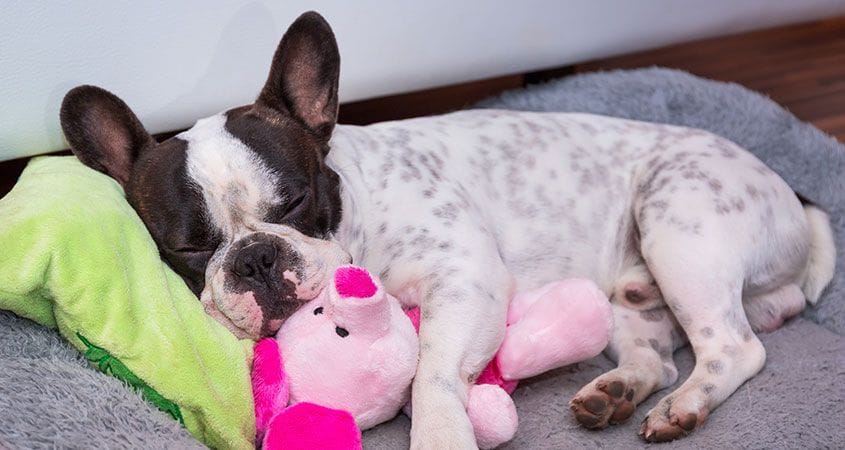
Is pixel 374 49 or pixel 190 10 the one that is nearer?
pixel 190 10

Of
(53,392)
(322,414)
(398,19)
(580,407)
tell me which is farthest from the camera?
(398,19)

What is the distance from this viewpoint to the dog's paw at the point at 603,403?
6.81ft

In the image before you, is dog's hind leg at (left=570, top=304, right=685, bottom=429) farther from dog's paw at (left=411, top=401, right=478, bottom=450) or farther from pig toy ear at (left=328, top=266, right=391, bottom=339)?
pig toy ear at (left=328, top=266, right=391, bottom=339)

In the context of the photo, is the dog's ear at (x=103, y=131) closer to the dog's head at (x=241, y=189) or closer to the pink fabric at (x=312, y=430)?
the dog's head at (x=241, y=189)

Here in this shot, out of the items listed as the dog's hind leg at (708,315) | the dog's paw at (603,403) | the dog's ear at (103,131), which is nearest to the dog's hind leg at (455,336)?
the dog's paw at (603,403)

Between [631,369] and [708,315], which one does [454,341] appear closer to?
[631,369]

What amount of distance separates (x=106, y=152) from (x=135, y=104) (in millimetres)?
297

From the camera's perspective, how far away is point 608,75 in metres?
3.38

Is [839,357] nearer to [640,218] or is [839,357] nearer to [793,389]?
[793,389]

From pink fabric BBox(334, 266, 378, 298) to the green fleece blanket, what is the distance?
260 millimetres

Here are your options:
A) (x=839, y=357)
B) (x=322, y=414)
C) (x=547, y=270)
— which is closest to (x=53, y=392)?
(x=322, y=414)

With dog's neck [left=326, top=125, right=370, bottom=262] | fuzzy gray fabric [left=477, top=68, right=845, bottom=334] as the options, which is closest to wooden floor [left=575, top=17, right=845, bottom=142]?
fuzzy gray fabric [left=477, top=68, right=845, bottom=334]

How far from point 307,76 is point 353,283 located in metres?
0.65

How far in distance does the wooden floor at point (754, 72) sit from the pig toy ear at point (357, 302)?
169 centimetres
